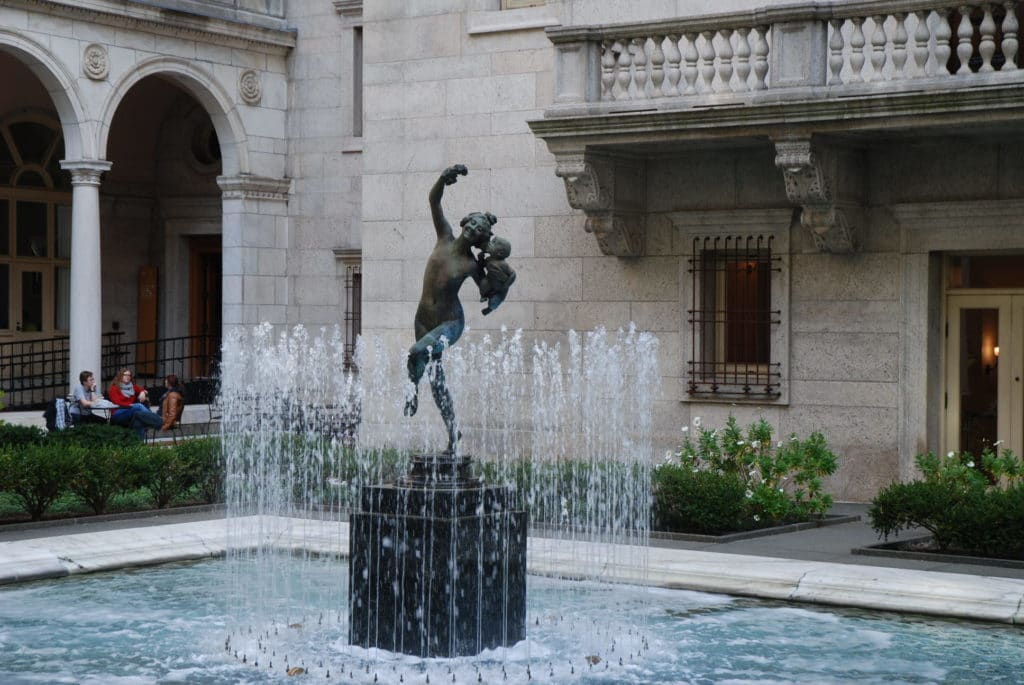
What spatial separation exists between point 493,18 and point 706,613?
1072 centimetres

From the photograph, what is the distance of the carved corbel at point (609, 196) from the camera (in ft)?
60.4

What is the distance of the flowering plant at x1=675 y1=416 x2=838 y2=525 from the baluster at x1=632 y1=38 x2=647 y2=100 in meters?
3.96

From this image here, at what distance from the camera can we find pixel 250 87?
95.4 ft

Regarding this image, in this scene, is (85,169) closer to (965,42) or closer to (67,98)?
(67,98)

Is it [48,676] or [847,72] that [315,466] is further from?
[48,676]

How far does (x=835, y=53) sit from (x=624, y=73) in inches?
103

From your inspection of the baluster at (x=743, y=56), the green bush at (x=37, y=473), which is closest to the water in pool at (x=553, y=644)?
the green bush at (x=37, y=473)

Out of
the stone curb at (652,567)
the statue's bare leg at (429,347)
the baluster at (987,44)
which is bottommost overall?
the stone curb at (652,567)

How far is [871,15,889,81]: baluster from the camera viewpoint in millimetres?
16453

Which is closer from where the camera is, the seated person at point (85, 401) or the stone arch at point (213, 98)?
the seated person at point (85, 401)

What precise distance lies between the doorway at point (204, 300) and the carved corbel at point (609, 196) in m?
14.5

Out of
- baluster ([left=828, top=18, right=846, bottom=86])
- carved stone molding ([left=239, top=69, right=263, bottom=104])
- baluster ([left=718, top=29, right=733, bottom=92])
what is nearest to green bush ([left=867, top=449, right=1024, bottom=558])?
baluster ([left=828, top=18, right=846, bottom=86])

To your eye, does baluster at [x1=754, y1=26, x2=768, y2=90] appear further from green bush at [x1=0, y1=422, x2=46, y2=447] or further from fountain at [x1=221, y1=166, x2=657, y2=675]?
green bush at [x1=0, y1=422, x2=46, y2=447]

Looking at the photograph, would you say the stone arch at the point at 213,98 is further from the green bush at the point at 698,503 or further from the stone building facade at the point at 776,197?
→ the green bush at the point at 698,503
